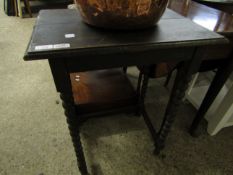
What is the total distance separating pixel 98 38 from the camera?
54 centimetres

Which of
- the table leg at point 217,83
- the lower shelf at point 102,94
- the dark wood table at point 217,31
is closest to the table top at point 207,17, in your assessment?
the dark wood table at point 217,31

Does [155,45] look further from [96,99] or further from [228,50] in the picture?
[96,99]

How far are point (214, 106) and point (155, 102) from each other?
0.46 meters

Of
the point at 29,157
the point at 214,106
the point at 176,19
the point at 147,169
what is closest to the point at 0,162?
the point at 29,157

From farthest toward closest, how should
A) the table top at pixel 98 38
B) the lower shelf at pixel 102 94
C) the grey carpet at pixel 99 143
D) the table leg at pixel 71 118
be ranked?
the lower shelf at pixel 102 94, the grey carpet at pixel 99 143, the table leg at pixel 71 118, the table top at pixel 98 38

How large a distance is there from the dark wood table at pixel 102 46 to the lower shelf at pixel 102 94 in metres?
0.47

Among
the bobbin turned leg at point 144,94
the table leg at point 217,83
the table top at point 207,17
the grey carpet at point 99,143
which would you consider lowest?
the grey carpet at point 99,143

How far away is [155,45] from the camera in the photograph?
1.75 feet

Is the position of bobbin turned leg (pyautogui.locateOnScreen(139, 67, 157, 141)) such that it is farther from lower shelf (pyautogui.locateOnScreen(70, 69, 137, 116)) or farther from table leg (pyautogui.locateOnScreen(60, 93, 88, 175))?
table leg (pyautogui.locateOnScreen(60, 93, 88, 175))

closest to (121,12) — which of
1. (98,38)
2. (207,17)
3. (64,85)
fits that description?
(98,38)

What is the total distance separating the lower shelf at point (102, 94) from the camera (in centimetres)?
116

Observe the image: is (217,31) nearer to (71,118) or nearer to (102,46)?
(102,46)

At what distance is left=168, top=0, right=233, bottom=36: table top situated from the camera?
2.59 ft

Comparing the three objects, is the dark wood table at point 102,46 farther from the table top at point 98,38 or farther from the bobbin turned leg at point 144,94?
the bobbin turned leg at point 144,94
